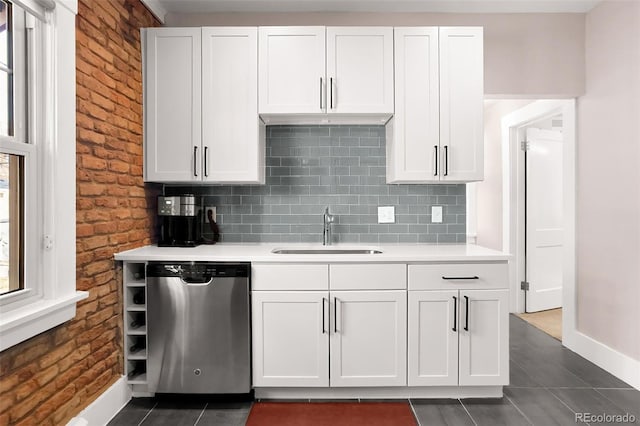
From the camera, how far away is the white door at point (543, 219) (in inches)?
173

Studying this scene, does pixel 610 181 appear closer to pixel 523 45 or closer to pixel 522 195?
pixel 523 45

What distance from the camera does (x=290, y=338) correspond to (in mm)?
2447

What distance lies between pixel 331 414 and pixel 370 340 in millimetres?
463

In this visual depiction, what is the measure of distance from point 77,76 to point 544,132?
14.3 feet

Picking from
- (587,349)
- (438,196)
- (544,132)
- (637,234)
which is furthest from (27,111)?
(544,132)

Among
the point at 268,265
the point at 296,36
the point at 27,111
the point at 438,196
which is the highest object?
the point at 296,36

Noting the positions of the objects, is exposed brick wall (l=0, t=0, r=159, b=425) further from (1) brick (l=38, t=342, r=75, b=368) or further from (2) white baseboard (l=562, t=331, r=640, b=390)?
(2) white baseboard (l=562, t=331, r=640, b=390)

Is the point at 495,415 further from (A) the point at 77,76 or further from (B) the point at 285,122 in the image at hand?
(A) the point at 77,76

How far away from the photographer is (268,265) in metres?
2.43

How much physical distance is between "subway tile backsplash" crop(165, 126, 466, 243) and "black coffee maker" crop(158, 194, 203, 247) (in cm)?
32

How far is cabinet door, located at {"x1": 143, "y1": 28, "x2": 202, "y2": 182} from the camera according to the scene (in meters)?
2.72

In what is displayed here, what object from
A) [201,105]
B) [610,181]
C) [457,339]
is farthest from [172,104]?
[610,181]

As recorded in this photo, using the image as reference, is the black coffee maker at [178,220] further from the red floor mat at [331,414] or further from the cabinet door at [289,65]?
the red floor mat at [331,414]

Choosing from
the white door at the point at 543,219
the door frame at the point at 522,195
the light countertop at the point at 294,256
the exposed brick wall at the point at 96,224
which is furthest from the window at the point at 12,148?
the white door at the point at 543,219
